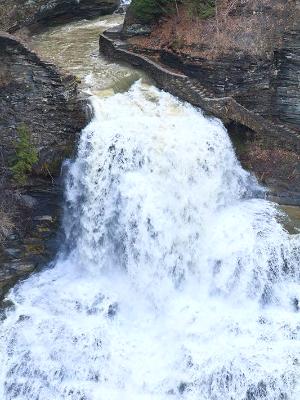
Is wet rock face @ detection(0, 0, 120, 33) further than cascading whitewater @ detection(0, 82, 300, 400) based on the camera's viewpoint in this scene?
Yes

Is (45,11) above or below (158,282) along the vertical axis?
above

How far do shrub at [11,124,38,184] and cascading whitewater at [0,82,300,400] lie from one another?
124cm

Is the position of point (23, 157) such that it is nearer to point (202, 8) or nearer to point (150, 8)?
point (150, 8)

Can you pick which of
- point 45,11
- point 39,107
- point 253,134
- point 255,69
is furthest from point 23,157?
point 45,11

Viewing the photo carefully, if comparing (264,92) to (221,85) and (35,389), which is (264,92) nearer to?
(221,85)

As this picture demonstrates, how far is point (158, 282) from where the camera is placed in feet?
47.2

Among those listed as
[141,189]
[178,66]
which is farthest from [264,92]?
[141,189]

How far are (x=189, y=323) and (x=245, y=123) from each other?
697 centimetres

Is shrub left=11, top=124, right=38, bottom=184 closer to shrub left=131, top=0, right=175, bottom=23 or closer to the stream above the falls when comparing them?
the stream above the falls

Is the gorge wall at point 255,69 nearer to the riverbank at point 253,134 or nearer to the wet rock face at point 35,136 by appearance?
the riverbank at point 253,134

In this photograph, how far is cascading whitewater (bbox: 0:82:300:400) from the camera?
12461 millimetres

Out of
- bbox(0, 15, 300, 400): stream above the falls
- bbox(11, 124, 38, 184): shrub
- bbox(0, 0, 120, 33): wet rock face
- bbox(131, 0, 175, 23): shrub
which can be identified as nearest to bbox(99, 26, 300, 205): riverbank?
bbox(0, 15, 300, 400): stream above the falls

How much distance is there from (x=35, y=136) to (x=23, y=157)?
2.66 ft

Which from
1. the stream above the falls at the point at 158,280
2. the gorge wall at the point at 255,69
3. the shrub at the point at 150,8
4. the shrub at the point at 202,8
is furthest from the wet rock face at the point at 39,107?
the shrub at the point at 202,8
